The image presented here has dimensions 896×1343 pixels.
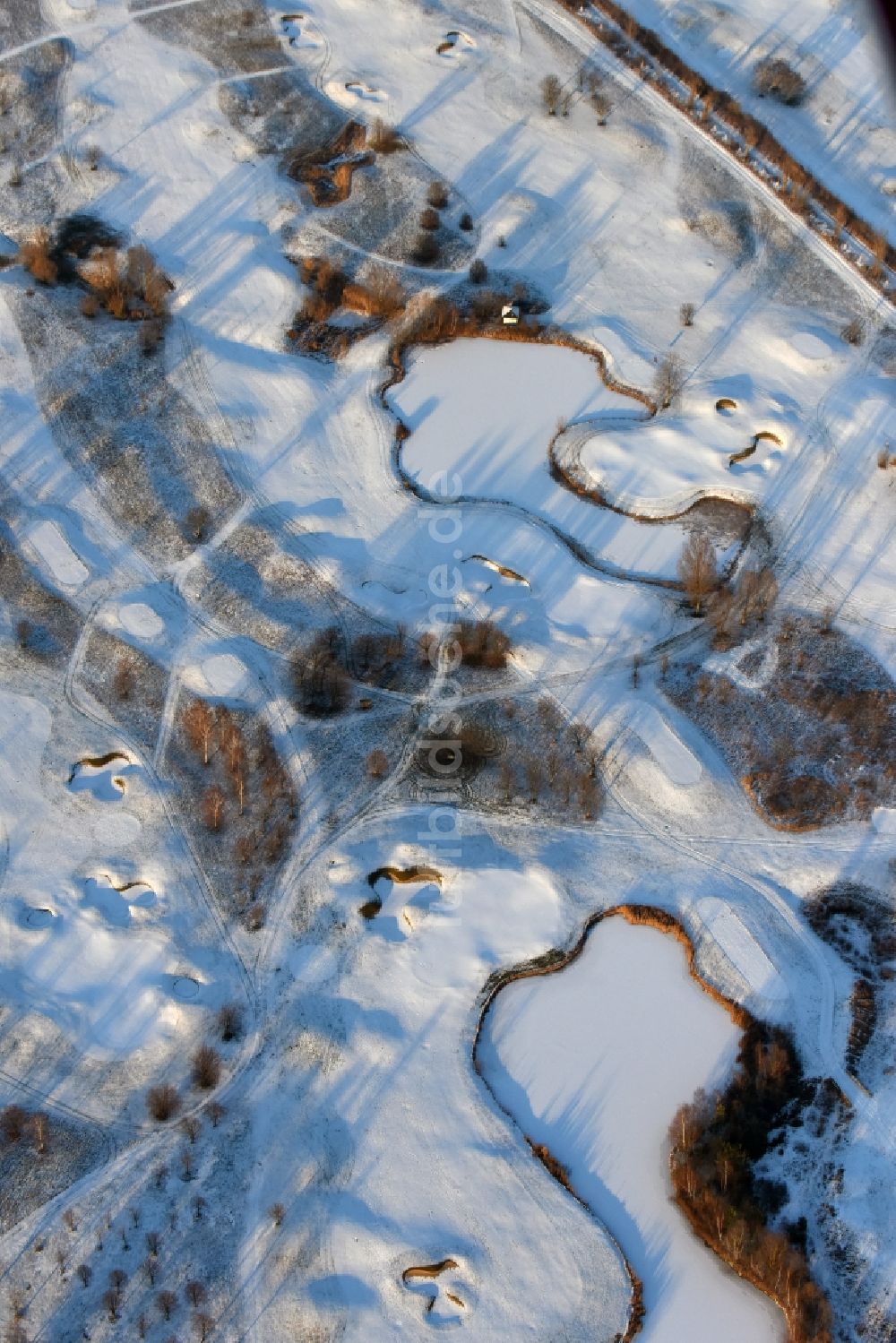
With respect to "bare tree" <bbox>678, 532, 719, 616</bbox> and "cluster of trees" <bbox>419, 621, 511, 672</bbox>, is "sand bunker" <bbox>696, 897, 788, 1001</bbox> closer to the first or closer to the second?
"cluster of trees" <bbox>419, 621, 511, 672</bbox>

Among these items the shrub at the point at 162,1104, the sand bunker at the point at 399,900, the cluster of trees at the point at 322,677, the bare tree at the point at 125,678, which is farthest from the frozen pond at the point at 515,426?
the shrub at the point at 162,1104

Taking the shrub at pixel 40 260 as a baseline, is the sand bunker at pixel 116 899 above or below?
below

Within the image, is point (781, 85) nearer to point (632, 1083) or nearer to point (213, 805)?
point (213, 805)

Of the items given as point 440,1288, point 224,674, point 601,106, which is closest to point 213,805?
point 224,674

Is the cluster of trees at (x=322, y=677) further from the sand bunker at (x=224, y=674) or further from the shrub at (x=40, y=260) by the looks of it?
the shrub at (x=40, y=260)

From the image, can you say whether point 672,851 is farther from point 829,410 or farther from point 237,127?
point 237,127
